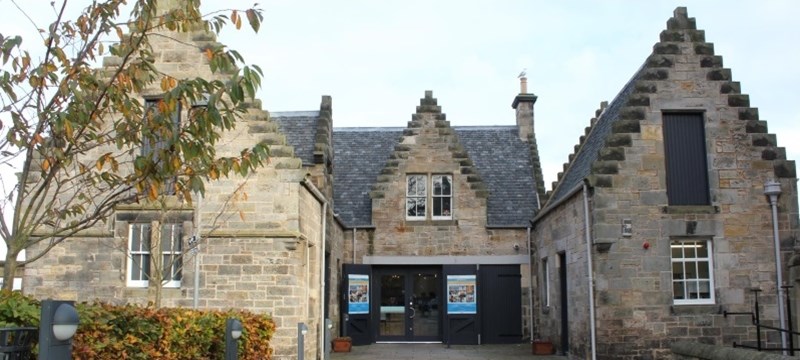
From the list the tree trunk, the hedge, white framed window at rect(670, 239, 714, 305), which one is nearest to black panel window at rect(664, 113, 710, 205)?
white framed window at rect(670, 239, 714, 305)

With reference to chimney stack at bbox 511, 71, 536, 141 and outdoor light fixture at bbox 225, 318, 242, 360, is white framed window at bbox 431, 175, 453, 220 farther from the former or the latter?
outdoor light fixture at bbox 225, 318, 242, 360

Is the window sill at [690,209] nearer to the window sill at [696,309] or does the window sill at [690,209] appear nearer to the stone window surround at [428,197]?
the window sill at [696,309]

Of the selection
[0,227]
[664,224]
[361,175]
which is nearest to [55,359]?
[0,227]

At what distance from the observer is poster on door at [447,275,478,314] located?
2264 cm

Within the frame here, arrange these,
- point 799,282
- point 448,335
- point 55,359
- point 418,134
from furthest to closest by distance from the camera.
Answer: point 418,134, point 448,335, point 799,282, point 55,359

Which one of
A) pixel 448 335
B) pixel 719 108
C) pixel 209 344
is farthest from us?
pixel 448 335

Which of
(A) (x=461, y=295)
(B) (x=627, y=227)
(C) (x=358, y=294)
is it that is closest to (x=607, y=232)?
(B) (x=627, y=227)

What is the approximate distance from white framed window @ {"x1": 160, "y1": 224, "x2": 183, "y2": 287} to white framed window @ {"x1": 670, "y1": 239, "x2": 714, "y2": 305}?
10.0 m

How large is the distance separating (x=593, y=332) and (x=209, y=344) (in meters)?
8.85

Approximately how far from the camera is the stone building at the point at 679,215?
51.9 feet

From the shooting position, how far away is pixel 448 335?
22547 millimetres

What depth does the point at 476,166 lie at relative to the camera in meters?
25.6

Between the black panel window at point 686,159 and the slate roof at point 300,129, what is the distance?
29.2ft

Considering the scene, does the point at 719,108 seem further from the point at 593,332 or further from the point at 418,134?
the point at 418,134
